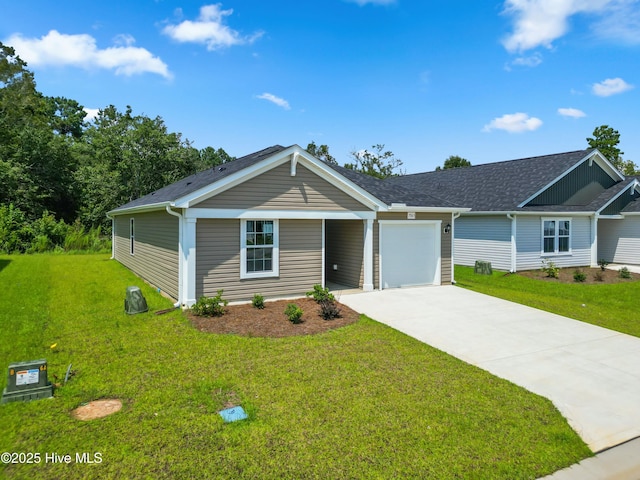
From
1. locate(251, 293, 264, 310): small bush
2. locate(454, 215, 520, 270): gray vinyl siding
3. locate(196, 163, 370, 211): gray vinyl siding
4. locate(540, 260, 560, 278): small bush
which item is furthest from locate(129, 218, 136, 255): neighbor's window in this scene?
locate(540, 260, 560, 278): small bush

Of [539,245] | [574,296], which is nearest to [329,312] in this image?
[574,296]

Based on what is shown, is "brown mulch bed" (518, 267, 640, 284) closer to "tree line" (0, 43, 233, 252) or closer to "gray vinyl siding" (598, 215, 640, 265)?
"gray vinyl siding" (598, 215, 640, 265)

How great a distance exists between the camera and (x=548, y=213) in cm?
1697

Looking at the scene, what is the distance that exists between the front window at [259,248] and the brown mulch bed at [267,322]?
101cm

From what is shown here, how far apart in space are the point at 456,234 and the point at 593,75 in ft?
28.2

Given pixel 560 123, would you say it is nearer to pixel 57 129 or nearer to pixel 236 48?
pixel 236 48

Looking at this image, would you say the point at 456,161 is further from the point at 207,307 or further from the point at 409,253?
the point at 207,307

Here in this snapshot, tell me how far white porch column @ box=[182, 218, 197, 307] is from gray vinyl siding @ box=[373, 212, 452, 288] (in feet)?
18.4

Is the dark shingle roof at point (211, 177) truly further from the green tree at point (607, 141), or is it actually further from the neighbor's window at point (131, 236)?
the green tree at point (607, 141)

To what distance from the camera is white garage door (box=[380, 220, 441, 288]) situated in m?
12.8

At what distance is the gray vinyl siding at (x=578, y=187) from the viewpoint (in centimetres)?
1823

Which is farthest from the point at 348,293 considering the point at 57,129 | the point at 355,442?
the point at 57,129

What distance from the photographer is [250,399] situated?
16.4 feet

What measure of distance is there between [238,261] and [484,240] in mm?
12518
